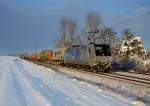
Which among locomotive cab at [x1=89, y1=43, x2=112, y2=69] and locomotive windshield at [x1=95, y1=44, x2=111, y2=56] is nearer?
locomotive cab at [x1=89, y1=43, x2=112, y2=69]

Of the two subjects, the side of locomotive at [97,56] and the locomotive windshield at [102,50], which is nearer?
the side of locomotive at [97,56]

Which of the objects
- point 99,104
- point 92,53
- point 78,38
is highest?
point 78,38

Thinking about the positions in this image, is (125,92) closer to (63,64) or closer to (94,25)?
(63,64)

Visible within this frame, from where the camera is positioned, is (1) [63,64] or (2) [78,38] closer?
(1) [63,64]

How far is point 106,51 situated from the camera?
30.5 metres

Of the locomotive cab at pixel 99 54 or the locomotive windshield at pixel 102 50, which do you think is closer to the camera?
the locomotive cab at pixel 99 54

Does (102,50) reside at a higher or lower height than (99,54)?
higher

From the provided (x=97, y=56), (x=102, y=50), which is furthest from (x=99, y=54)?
(x=102, y=50)

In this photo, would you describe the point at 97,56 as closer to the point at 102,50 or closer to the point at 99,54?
the point at 99,54

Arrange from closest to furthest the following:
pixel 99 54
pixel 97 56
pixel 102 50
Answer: pixel 97 56
pixel 99 54
pixel 102 50

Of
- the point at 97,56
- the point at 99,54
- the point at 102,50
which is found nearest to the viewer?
the point at 97,56

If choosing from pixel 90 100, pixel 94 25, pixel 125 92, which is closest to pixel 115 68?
pixel 125 92

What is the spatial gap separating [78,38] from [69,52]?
46.5 metres

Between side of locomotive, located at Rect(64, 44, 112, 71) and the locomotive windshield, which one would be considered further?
the locomotive windshield
